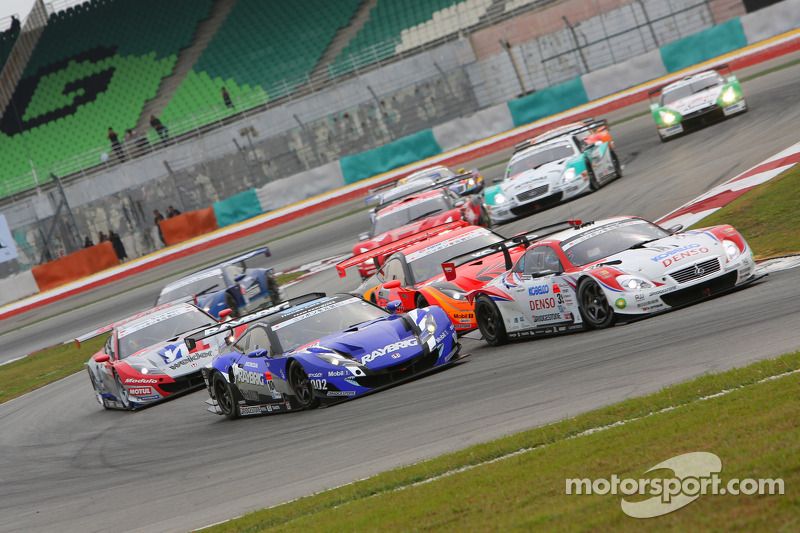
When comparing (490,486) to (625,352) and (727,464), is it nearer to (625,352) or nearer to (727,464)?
(727,464)

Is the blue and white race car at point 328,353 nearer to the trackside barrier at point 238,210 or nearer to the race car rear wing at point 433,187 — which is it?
the race car rear wing at point 433,187

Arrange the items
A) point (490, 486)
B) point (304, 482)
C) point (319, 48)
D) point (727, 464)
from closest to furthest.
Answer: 1. point (727, 464)
2. point (490, 486)
3. point (304, 482)
4. point (319, 48)

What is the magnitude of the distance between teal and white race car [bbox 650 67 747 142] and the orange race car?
39.0 feet

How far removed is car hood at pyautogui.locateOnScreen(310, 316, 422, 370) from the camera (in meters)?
12.5

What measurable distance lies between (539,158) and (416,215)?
11.5ft

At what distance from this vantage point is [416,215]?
22641mm

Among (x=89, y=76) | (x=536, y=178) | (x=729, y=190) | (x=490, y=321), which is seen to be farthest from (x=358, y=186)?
(x=490, y=321)

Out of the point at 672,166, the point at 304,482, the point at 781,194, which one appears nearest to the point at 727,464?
the point at 304,482

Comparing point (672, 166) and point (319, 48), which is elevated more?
point (319, 48)

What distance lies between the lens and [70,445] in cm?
1488

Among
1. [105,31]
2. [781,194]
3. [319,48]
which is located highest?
[105,31]

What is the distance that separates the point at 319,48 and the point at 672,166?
26.2m

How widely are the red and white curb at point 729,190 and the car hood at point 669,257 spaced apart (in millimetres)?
5489

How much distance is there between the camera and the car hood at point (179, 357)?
55.0ft
